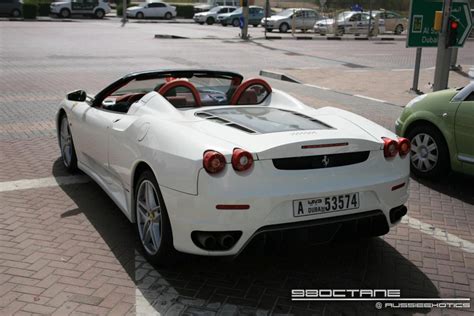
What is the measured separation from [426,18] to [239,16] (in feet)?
108

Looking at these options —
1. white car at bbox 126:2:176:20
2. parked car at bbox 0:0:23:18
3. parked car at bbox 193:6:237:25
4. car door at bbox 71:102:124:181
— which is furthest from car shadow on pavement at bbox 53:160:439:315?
white car at bbox 126:2:176:20

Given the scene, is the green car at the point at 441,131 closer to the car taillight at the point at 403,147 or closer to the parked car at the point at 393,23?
the car taillight at the point at 403,147

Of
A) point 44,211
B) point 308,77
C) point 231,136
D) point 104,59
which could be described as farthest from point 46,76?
point 231,136

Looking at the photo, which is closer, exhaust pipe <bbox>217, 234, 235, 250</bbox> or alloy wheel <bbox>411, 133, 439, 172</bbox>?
exhaust pipe <bbox>217, 234, 235, 250</bbox>

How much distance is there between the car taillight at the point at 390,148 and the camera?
147 inches

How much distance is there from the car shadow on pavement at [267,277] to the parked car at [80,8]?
1713 inches

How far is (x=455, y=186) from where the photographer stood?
237 inches

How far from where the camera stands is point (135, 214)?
13.5 ft

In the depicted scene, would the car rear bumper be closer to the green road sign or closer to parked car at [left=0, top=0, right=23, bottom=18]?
the green road sign

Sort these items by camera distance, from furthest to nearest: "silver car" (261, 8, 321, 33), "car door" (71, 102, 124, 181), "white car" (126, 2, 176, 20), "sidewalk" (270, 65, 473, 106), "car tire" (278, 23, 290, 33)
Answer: "white car" (126, 2, 176, 20), "car tire" (278, 23, 290, 33), "silver car" (261, 8, 321, 33), "sidewalk" (270, 65, 473, 106), "car door" (71, 102, 124, 181)

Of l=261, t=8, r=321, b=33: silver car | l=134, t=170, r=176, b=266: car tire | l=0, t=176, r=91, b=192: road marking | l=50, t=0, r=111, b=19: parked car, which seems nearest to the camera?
l=134, t=170, r=176, b=266: car tire

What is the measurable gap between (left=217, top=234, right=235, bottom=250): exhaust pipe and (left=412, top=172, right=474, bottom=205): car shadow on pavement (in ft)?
10.5

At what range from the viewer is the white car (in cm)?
4812

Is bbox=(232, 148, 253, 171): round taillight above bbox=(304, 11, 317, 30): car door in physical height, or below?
below
